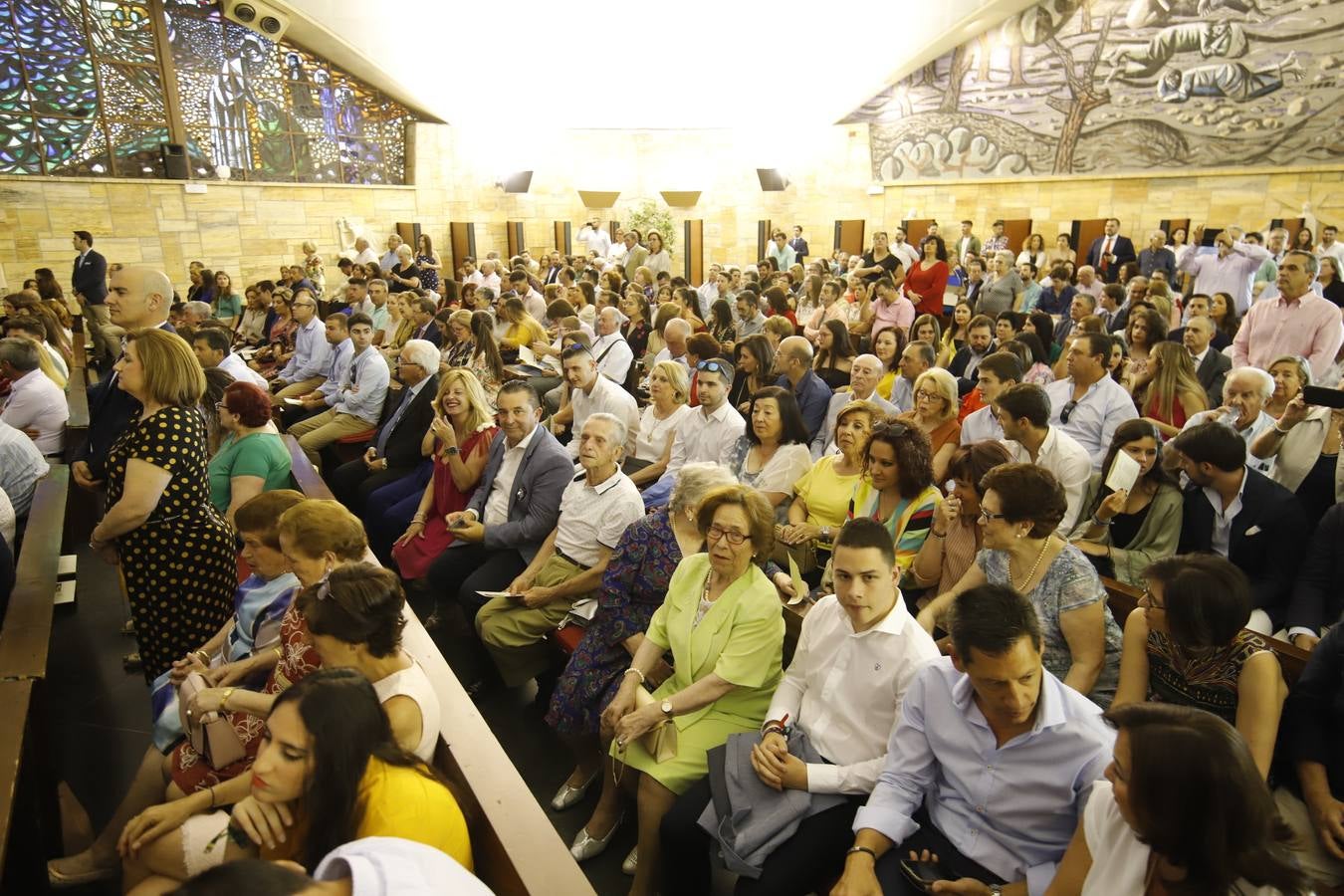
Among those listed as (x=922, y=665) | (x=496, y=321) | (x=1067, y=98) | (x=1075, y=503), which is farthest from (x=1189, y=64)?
(x=922, y=665)

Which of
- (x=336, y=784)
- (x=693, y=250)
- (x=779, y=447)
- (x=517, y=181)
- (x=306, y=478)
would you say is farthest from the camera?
(x=693, y=250)

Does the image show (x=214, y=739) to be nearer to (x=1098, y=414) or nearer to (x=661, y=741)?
(x=661, y=741)

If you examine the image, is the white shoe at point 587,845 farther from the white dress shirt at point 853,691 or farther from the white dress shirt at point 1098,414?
the white dress shirt at point 1098,414

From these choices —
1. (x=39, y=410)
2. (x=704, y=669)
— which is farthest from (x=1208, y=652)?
(x=39, y=410)

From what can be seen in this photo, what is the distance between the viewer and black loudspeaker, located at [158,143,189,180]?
41.0 ft

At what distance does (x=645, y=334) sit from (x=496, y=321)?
1.52m

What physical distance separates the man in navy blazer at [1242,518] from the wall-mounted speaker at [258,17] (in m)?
15.2

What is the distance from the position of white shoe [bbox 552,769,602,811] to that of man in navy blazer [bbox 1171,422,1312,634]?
235 cm

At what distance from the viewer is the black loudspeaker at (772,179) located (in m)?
17.1

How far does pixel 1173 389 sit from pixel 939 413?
162 centimetres

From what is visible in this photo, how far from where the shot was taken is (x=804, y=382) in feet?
16.4

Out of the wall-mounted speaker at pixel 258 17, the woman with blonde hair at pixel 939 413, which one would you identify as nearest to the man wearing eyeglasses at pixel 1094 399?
the woman with blonde hair at pixel 939 413

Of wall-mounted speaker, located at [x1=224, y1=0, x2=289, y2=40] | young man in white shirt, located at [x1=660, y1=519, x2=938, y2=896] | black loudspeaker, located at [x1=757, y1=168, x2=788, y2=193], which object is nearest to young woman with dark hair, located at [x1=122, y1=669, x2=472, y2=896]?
A: young man in white shirt, located at [x1=660, y1=519, x2=938, y2=896]

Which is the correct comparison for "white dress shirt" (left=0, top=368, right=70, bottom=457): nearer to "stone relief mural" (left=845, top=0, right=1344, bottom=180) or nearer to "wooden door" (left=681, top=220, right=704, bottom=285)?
"wooden door" (left=681, top=220, right=704, bottom=285)
